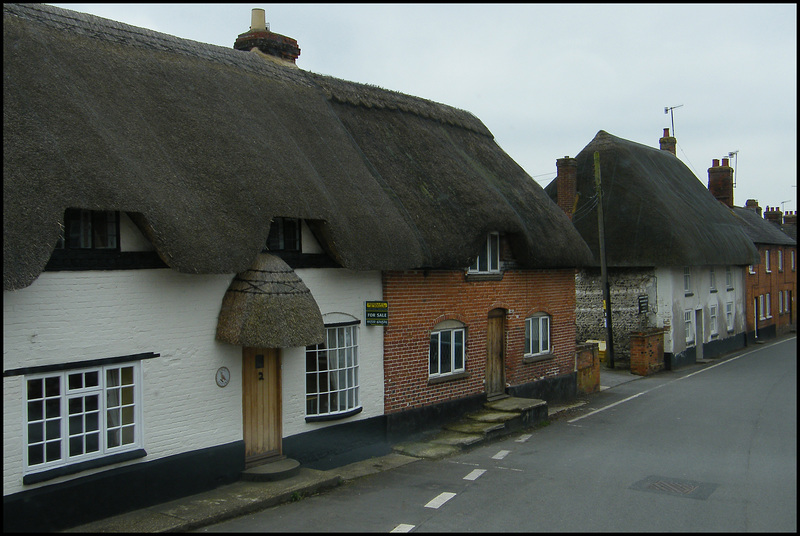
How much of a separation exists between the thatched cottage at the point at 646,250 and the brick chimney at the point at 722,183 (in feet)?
25.4

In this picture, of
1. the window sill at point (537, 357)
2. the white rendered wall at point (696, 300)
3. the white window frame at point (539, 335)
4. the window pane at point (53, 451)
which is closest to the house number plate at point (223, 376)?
the window pane at point (53, 451)

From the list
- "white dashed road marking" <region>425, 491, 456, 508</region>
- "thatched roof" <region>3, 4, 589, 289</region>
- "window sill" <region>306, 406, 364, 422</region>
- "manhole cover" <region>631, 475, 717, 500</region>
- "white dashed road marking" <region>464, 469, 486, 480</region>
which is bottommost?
"manhole cover" <region>631, 475, 717, 500</region>

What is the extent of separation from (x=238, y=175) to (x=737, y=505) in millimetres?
8285

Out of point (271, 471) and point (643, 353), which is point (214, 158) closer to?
point (271, 471)

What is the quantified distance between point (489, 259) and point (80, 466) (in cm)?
977

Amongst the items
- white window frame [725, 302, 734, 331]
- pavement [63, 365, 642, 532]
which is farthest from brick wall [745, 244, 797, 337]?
pavement [63, 365, 642, 532]

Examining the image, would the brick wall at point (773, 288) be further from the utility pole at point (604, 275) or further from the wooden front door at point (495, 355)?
the wooden front door at point (495, 355)

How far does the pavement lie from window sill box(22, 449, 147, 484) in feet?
2.16

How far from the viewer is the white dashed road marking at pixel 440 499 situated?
371 inches

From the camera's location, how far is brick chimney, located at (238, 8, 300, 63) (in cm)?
1521

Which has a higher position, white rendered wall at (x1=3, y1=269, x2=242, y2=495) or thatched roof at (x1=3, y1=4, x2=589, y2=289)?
thatched roof at (x1=3, y1=4, x2=589, y2=289)

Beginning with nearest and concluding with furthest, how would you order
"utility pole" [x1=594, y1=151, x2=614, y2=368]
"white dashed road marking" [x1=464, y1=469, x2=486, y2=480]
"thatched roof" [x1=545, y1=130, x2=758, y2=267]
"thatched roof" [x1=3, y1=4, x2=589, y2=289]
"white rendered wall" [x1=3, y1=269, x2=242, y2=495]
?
"white rendered wall" [x1=3, y1=269, x2=242, y2=495] → "thatched roof" [x1=3, y1=4, x2=589, y2=289] → "white dashed road marking" [x1=464, y1=469, x2=486, y2=480] → "utility pole" [x1=594, y1=151, x2=614, y2=368] → "thatched roof" [x1=545, y1=130, x2=758, y2=267]

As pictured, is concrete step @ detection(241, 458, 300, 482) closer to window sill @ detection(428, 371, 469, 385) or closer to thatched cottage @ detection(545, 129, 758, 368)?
window sill @ detection(428, 371, 469, 385)

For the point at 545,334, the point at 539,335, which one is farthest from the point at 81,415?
the point at 545,334
